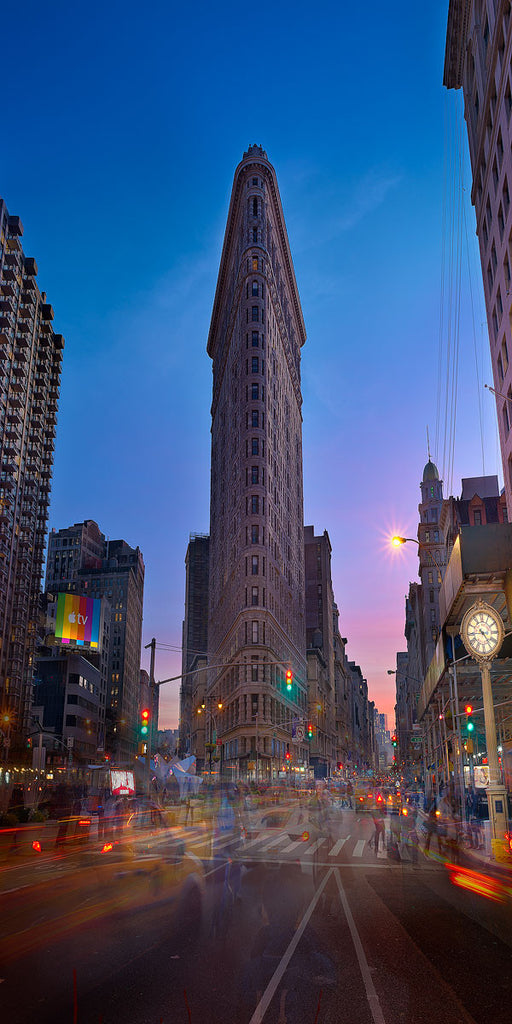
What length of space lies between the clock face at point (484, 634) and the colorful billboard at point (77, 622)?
10082cm

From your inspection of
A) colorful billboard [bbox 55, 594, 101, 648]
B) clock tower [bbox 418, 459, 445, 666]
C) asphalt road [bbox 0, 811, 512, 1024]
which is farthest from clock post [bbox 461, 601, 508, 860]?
colorful billboard [bbox 55, 594, 101, 648]

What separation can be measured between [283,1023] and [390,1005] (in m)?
1.45

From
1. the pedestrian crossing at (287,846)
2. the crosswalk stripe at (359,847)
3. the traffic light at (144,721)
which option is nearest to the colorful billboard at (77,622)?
the traffic light at (144,721)

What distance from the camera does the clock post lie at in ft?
74.9

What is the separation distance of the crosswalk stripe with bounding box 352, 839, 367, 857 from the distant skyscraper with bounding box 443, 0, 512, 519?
2376 cm

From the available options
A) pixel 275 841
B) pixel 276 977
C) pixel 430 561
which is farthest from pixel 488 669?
pixel 430 561

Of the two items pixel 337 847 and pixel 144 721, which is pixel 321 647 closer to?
pixel 144 721

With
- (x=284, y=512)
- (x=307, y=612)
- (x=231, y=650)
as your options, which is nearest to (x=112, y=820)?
(x=231, y=650)

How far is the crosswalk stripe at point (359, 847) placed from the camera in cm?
2500

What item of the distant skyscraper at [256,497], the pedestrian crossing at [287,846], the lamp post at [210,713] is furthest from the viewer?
the distant skyscraper at [256,497]

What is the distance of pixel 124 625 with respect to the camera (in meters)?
198

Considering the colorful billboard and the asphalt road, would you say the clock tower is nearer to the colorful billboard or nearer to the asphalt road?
the colorful billboard

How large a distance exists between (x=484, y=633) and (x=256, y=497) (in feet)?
229

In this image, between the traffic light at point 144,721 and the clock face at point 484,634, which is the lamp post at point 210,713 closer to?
the traffic light at point 144,721
